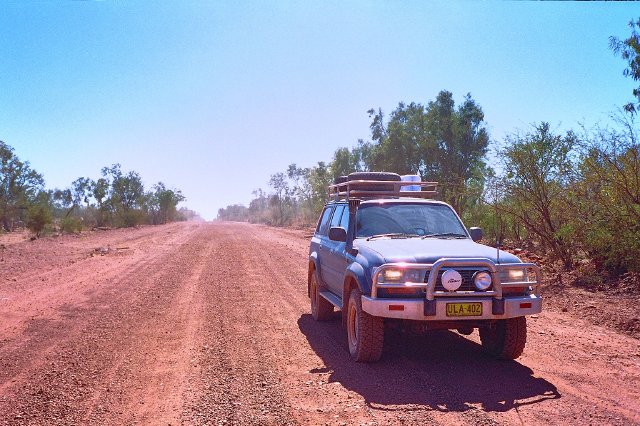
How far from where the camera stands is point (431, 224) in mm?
6684

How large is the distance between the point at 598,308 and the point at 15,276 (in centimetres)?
1347

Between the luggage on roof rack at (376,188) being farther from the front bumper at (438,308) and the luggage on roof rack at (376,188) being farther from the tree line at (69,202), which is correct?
the tree line at (69,202)

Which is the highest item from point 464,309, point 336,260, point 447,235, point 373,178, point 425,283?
point 373,178

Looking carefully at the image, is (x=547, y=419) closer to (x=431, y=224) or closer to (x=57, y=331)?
(x=431, y=224)

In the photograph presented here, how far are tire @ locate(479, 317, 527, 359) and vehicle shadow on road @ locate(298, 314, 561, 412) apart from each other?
0.39 ft

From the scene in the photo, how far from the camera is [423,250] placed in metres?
5.52

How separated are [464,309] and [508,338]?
0.87 meters

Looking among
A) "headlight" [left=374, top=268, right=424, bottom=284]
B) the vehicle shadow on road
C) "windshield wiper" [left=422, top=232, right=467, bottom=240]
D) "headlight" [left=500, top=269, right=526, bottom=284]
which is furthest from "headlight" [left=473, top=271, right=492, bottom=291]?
"windshield wiper" [left=422, top=232, right=467, bottom=240]

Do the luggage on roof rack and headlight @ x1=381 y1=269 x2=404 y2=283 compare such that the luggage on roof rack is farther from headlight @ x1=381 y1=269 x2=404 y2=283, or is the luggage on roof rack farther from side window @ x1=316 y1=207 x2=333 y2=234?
headlight @ x1=381 y1=269 x2=404 y2=283

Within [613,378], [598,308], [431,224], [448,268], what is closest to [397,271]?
[448,268]

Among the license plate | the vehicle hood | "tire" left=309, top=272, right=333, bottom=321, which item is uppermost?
the vehicle hood

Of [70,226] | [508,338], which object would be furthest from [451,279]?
[70,226]

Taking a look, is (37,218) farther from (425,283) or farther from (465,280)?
(465,280)

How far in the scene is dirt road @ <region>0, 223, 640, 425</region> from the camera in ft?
13.9
